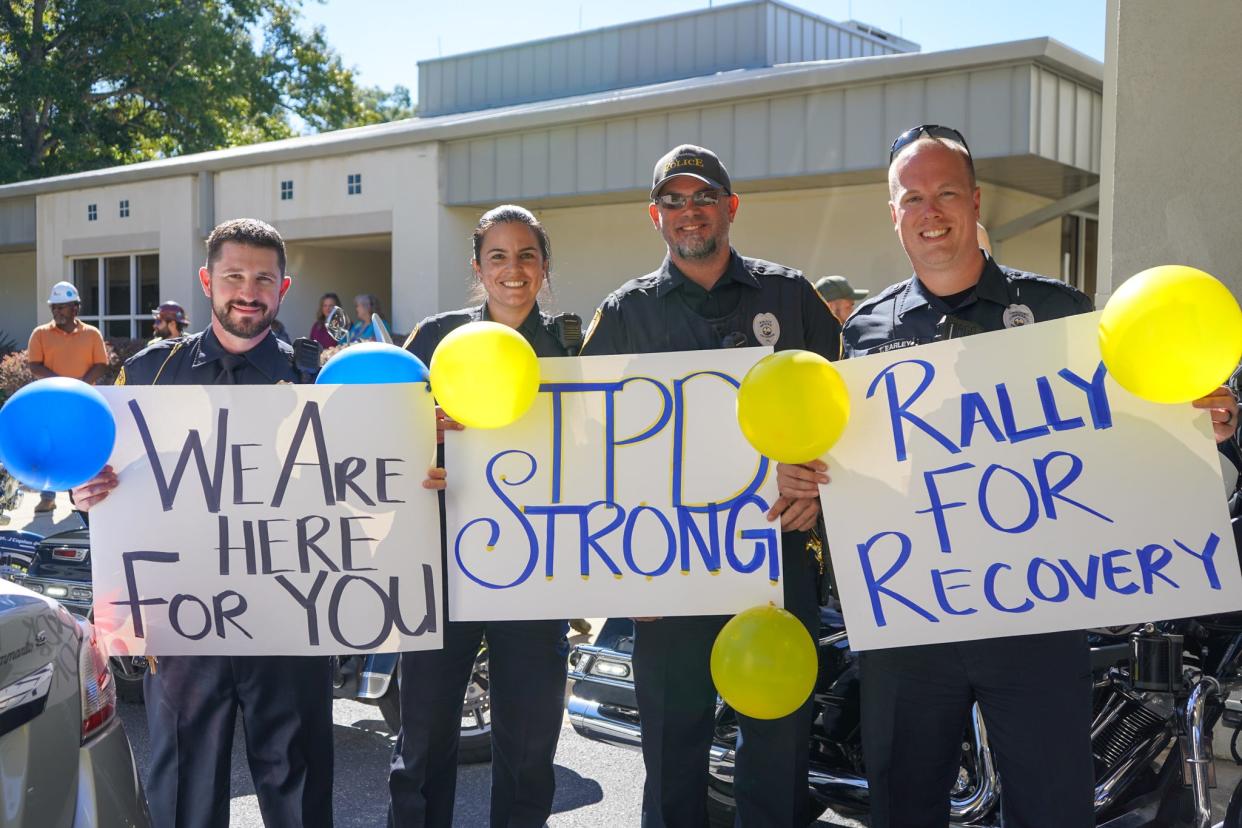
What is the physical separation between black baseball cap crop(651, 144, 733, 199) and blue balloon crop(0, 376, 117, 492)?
1642mm

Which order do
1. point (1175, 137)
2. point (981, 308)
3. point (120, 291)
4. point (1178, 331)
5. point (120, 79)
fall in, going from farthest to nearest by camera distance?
point (120, 79), point (120, 291), point (1175, 137), point (981, 308), point (1178, 331)

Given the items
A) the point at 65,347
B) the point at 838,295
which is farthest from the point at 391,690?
the point at 65,347

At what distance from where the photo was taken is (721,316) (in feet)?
10.6

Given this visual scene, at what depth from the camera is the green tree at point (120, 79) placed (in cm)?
2944

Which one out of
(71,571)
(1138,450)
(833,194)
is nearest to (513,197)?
(833,194)

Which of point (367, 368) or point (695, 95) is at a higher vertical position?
point (695, 95)

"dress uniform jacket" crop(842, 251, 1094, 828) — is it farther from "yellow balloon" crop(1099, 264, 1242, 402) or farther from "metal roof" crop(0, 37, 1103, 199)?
"metal roof" crop(0, 37, 1103, 199)

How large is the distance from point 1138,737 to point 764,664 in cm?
130

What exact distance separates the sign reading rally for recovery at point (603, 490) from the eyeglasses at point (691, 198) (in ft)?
1.50

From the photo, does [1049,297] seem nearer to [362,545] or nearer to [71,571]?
[362,545]

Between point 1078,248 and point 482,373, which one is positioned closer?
point 482,373

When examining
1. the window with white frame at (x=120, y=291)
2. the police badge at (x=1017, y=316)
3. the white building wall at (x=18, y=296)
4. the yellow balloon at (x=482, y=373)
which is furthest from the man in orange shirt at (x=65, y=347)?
the white building wall at (x=18, y=296)

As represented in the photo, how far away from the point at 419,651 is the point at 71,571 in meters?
2.64

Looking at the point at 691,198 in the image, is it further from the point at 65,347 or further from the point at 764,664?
the point at 65,347
